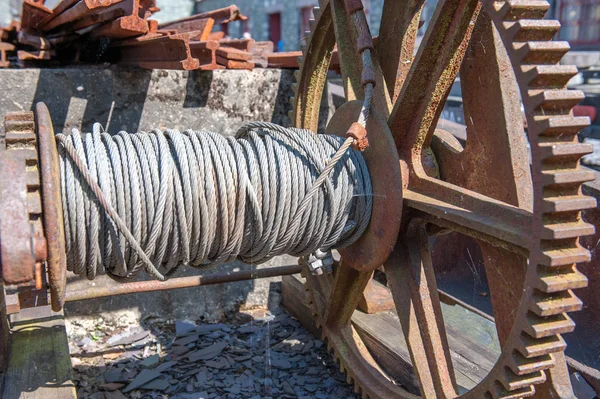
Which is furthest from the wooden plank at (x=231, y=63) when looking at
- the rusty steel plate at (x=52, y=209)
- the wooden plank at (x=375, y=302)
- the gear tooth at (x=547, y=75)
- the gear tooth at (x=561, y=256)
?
the gear tooth at (x=561, y=256)

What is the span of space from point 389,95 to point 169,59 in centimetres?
150

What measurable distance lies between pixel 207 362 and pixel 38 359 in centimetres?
95

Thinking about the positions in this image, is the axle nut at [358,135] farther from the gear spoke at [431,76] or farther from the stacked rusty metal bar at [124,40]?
the stacked rusty metal bar at [124,40]

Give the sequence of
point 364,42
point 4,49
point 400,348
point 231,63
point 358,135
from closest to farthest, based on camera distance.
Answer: point 358,135
point 364,42
point 400,348
point 231,63
point 4,49

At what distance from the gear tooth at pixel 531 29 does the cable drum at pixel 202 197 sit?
773 mm

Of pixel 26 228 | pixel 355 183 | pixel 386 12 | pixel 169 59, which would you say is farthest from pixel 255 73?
pixel 26 228

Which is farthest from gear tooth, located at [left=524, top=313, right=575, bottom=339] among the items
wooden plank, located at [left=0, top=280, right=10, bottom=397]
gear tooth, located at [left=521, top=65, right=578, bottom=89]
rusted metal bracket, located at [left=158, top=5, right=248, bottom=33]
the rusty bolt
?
rusted metal bracket, located at [left=158, top=5, right=248, bottom=33]

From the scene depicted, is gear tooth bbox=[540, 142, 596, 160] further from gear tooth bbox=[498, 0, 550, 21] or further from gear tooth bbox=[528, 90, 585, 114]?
gear tooth bbox=[498, 0, 550, 21]

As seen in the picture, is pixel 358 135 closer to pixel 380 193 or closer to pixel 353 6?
pixel 380 193

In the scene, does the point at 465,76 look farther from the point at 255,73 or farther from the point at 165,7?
the point at 165,7

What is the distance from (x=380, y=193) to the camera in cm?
237

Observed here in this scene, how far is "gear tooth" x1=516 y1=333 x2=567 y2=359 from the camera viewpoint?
1.78 meters

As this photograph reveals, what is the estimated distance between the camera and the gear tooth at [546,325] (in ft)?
5.75

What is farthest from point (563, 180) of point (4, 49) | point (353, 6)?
point (4, 49)
